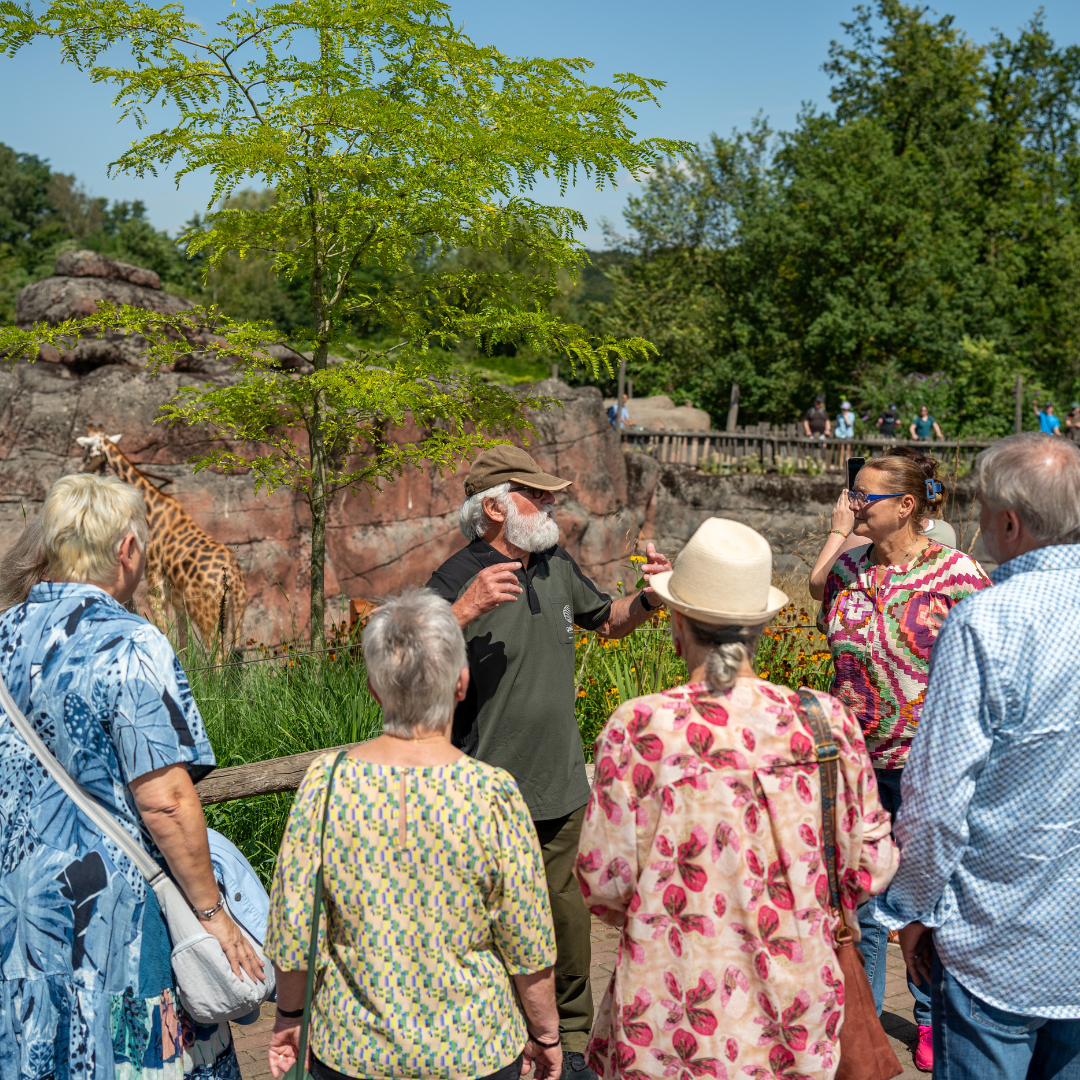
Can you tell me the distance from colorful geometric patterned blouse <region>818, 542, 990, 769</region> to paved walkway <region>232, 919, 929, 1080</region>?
113cm

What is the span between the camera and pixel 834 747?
2127 millimetres

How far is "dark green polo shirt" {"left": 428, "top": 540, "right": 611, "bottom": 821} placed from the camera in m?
3.28

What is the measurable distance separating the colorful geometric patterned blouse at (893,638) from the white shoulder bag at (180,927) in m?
2.09

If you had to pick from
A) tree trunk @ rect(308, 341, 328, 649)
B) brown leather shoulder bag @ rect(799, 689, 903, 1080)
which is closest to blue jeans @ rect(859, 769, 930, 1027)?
brown leather shoulder bag @ rect(799, 689, 903, 1080)

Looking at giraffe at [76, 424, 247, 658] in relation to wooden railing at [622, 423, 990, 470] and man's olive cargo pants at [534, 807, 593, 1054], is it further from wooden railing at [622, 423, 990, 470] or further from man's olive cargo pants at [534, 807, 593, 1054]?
wooden railing at [622, 423, 990, 470]

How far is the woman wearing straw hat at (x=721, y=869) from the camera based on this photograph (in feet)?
6.82

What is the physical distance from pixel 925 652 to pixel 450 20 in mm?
4492

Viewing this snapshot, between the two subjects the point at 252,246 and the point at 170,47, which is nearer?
the point at 170,47

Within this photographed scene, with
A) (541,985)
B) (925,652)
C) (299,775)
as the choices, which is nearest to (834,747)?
(541,985)

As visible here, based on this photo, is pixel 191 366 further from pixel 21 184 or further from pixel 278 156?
pixel 21 184

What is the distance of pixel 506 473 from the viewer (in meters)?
3.47

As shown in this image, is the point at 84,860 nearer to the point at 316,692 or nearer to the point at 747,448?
the point at 316,692

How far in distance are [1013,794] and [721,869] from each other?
0.62 m

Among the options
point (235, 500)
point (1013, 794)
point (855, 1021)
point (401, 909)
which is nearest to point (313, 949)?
point (401, 909)
